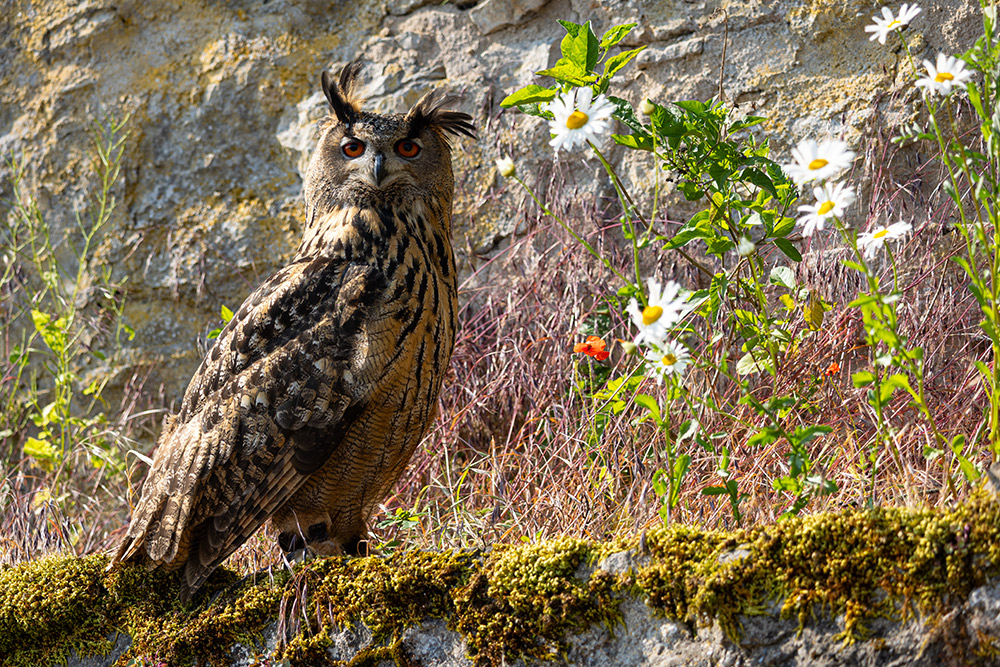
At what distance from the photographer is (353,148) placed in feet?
8.54

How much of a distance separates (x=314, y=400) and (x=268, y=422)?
0.14 metres

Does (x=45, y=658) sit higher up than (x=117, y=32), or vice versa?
(x=117, y=32)

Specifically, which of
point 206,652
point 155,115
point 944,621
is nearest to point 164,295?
point 155,115

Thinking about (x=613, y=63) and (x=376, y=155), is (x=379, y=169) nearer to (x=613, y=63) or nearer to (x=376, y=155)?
(x=376, y=155)

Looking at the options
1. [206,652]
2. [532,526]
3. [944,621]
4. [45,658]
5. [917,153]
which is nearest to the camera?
[944,621]

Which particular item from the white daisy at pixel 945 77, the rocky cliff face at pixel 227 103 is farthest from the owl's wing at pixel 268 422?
the rocky cliff face at pixel 227 103

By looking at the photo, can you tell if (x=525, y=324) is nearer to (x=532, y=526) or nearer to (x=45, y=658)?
(x=532, y=526)

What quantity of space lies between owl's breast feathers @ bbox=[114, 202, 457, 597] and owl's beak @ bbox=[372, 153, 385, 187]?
0.22 metres

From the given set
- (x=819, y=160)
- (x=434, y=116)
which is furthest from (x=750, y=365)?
(x=434, y=116)

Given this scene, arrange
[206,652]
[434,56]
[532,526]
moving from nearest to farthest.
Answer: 1. [206,652]
2. [532,526]
3. [434,56]

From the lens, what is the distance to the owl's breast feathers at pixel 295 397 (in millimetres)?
2195

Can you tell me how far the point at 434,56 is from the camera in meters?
3.98

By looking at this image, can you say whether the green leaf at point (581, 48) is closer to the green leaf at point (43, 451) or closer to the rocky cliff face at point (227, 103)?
the rocky cliff face at point (227, 103)

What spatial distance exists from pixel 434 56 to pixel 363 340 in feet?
7.28
